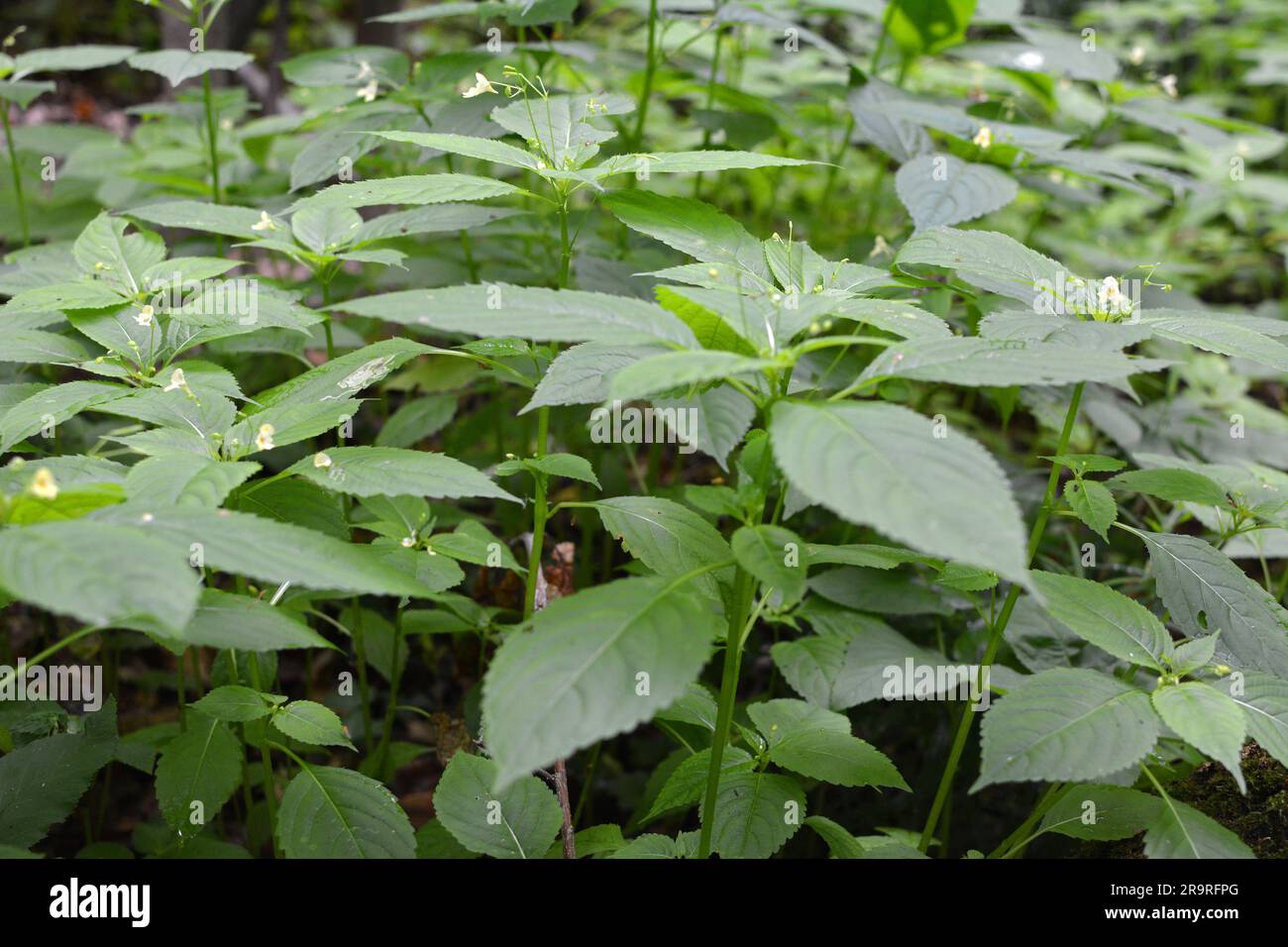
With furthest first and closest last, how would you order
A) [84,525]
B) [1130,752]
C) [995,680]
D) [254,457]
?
[254,457]
[995,680]
[1130,752]
[84,525]

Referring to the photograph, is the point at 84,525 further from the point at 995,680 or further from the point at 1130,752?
the point at 995,680

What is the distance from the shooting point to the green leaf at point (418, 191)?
1.68 m

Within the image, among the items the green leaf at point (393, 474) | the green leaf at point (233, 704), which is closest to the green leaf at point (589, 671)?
the green leaf at point (393, 474)

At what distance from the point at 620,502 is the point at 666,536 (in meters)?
0.15

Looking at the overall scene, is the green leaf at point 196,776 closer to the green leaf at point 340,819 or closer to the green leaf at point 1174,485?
the green leaf at point 340,819

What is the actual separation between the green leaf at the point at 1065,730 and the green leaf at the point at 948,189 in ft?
3.99

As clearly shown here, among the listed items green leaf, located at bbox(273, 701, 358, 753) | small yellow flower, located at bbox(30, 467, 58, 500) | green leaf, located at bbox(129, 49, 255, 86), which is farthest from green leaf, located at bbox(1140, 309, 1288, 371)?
green leaf, located at bbox(129, 49, 255, 86)

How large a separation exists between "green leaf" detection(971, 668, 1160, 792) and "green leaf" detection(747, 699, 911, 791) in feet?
0.90

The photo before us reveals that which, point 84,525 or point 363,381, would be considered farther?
point 363,381

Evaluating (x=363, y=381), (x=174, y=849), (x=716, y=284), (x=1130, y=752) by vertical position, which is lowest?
(x=174, y=849)

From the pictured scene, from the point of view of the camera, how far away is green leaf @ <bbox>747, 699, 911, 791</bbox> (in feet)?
5.37

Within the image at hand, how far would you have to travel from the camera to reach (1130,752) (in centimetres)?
132
